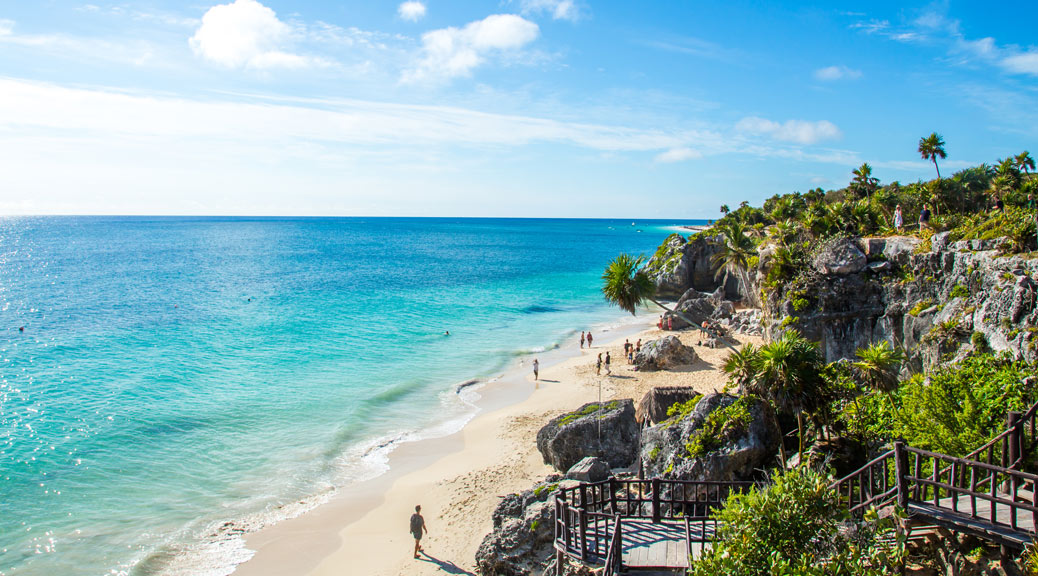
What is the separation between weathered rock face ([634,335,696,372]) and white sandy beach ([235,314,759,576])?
11.8 ft

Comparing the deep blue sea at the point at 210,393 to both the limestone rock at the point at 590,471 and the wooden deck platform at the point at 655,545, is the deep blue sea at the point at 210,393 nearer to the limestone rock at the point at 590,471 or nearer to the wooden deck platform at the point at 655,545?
the limestone rock at the point at 590,471

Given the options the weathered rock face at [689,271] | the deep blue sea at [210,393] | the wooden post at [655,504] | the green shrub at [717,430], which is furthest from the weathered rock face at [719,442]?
the weathered rock face at [689,271]

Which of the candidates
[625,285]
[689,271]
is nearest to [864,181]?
[689,271]

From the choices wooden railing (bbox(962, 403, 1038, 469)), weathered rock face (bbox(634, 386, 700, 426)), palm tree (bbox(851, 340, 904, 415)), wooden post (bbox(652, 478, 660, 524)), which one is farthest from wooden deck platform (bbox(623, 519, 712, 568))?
palm tree (bbox(851, 340, 904, 415))

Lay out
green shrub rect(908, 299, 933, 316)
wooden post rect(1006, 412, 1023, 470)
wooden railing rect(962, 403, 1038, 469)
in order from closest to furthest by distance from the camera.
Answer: wooden railing rect(962, 403, 1038, 469)
wooden post rect(1006, 412, 1023, 470)
green shrub rect(908, 299, 933, 316)

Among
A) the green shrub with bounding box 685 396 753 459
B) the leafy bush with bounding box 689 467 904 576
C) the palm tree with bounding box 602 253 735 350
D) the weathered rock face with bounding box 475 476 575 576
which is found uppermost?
the palm tree with bounding box 602 253 735 350

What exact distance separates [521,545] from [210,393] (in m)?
27.1

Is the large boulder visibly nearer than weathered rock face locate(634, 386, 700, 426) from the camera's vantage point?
No

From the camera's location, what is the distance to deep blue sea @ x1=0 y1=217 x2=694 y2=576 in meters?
21.5

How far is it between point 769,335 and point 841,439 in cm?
1437

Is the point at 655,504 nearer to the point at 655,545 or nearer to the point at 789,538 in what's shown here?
the point at 655,545

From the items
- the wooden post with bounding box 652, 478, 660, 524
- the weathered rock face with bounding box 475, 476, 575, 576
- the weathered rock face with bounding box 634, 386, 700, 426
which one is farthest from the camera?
the weathered rock face with bounding box 634, 386, 700, 426

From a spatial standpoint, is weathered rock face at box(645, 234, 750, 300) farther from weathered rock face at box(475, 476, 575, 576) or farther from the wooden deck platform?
the wooden deck platform

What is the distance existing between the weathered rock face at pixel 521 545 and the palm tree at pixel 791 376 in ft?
23.7
